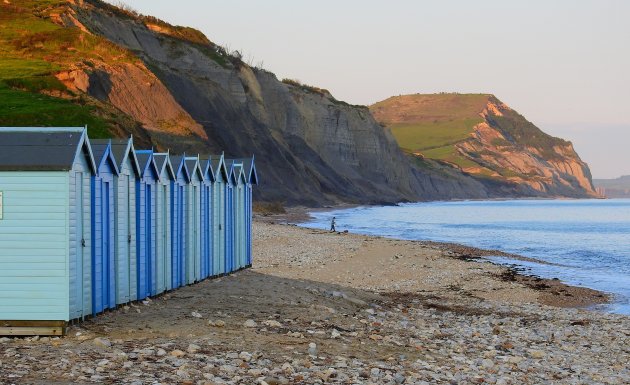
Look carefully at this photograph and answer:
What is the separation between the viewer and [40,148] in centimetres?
1534

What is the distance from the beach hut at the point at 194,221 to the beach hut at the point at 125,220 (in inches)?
164

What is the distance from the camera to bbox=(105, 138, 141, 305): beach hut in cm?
1823

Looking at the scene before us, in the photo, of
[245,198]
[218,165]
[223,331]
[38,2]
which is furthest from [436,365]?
[38,2]

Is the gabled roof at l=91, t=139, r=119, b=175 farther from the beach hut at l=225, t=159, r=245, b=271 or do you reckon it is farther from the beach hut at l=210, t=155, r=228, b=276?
the beach hut at l=225, t=159, r=245, b=271

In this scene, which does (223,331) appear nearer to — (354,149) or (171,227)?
(171,227)

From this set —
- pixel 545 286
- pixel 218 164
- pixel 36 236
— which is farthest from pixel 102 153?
pixel 545 286

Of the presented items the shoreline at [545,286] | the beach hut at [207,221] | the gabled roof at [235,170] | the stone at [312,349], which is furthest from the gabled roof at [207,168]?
the shoreline at [545,286]

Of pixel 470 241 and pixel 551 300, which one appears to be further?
pixel 470 241

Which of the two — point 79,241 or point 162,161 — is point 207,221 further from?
point 79,241

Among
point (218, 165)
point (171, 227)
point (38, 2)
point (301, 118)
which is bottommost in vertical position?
point (171, 227)

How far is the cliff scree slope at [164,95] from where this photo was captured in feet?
233

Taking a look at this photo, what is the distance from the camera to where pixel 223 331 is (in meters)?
15.9

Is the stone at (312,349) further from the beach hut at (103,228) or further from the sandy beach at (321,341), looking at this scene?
the beach hut at (103,228)

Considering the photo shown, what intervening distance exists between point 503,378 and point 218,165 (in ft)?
46.4
